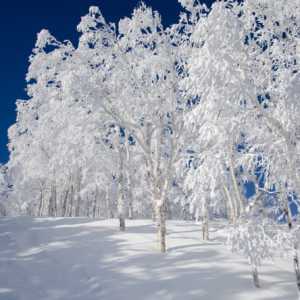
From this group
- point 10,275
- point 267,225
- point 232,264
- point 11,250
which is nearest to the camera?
point 267,225

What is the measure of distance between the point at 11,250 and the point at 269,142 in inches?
356

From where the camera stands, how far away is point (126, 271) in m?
5.28

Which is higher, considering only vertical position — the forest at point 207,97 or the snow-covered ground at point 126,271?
the forest at point 207,97

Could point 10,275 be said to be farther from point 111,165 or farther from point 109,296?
point 111,165

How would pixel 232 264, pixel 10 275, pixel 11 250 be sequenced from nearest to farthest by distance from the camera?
pixel 10 275, pixel 232 264, pixel 11 250

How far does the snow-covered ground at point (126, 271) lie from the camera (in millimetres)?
4457

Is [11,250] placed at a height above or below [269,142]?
below

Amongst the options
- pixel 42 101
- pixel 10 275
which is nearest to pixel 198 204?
pixel 10 275

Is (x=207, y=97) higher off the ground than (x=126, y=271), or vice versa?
(x=207, y=97)

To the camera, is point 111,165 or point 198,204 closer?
point 198,204

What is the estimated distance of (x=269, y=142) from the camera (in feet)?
19.9

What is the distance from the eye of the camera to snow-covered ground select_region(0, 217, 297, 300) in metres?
4.46

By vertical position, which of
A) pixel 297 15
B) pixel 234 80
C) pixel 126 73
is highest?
pixel 297 15

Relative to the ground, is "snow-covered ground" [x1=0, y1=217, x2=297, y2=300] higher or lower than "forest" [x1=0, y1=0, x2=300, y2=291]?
lower
